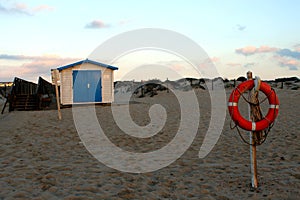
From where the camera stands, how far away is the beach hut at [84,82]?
1906cm

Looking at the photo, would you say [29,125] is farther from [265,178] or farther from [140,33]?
[265,178]

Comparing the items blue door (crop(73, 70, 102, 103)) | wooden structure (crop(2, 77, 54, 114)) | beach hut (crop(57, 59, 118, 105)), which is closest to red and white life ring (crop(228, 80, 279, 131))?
beach hut (crop(57, 59, 118, 105))

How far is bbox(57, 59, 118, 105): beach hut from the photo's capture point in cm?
1906

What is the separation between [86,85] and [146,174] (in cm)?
1418

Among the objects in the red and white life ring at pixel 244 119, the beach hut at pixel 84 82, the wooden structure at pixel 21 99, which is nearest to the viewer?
the red and white life ring at pixel 244 119

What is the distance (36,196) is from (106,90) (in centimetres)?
1545

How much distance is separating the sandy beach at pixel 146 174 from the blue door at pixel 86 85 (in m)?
9.70

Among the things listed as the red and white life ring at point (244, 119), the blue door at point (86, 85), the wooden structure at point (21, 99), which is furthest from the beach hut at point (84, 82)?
the red and white life ring at point (244, 119)

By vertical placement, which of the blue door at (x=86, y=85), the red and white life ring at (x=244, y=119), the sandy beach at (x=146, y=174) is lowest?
the sandy beach at (x=146, y=174)

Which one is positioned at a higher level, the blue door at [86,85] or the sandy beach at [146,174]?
the blue door at [86,85]

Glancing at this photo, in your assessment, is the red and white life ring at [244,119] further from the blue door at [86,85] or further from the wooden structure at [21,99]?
the wooden structure at [21,99]

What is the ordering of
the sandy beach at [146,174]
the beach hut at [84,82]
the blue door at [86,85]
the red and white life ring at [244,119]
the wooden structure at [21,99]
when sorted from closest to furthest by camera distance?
the sandy beach at [146,174] → the red and white life ring at [244,119] → the wooden structure at [21,99] → the beach hut at [84,82] → the blue door at [86,85]

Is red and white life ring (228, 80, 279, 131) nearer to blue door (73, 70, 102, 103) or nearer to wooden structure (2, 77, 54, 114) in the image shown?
blue door (73, 70, 102, 103)

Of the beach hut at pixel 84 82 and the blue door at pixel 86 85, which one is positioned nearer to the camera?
the beach hut at pixel 84 82
